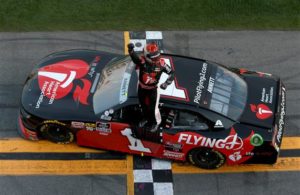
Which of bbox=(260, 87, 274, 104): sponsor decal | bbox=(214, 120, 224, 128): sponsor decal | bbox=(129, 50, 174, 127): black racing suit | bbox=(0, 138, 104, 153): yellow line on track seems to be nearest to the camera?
bbox=(129, 50, 174, 127): black racing suit

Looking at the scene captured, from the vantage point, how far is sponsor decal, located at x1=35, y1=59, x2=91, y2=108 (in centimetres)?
746

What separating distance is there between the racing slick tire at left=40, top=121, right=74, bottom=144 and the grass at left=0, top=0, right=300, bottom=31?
2.98 meters

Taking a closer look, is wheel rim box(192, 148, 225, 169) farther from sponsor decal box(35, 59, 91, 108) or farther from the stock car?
sponsor decal box(35, 59, 91, 108)

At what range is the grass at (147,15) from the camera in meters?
9.95

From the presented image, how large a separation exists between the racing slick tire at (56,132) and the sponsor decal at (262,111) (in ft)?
9.23

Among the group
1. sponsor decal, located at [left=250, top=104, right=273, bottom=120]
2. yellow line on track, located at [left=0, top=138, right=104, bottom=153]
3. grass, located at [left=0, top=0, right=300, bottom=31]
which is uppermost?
grass, located at [left=0, top=0, right=300, bottom=31]

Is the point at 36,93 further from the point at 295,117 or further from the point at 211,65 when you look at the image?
the point at 295,117

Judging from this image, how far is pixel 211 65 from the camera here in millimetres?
7609

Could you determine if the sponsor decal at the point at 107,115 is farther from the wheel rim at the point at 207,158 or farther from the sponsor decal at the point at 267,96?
the sponsor decal at the point at 267,96

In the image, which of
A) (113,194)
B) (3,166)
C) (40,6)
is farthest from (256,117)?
(40,6)

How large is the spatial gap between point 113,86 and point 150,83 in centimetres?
78

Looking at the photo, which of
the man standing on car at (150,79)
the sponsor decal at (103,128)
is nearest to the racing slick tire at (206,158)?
the man standing on car at (150,79)

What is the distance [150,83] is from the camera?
6809mm

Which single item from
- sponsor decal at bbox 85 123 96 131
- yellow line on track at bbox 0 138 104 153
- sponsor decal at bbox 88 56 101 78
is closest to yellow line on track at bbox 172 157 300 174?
yellow line on track at bbox 0 138 104 153
